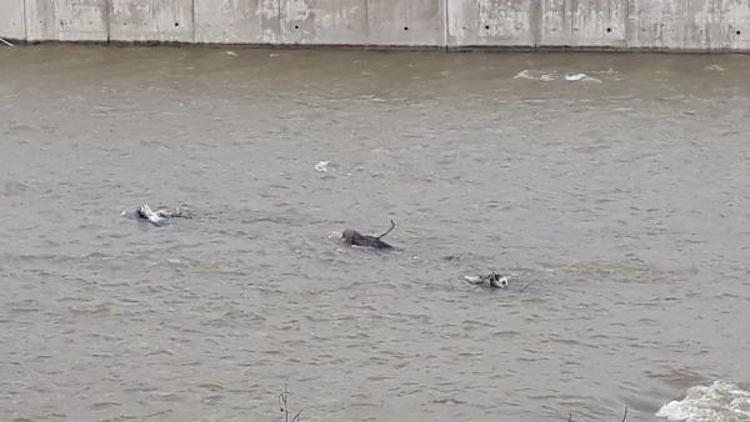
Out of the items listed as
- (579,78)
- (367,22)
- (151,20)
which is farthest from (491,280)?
(151,20)

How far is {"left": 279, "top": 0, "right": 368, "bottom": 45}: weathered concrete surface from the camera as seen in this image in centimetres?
2434

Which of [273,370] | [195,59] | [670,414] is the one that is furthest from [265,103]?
[670,414]

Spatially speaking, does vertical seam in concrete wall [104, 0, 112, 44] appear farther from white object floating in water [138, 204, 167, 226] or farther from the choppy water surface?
white object floating in water [138, 204, 167, 226]

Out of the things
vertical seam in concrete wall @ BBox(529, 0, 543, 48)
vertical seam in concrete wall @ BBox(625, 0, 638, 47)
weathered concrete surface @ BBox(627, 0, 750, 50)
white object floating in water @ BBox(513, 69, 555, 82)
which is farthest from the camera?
vertical seam in concrete wall @ BBox(529, 0, 543, 48)

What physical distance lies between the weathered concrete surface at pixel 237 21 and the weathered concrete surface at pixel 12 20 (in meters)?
3.22

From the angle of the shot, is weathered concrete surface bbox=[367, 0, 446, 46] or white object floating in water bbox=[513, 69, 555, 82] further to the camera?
weathered concrete surface bbox=[367, 0, 446, 46]

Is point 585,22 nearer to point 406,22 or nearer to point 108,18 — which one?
point 406,22

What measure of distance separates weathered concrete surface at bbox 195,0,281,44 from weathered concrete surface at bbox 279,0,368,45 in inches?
7.8

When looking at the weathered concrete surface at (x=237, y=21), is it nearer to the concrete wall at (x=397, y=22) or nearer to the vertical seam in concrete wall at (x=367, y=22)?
the concrete wall at (x=397, y=22)

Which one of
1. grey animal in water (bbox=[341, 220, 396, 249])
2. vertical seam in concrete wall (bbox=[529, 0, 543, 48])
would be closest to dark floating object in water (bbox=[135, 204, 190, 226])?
grey animal in water (bbox=[341, 220, 396, 249])

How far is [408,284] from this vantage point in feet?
44.4

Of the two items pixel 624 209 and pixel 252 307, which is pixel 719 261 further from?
pixel 252 307

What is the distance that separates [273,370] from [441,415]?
158 centimetres

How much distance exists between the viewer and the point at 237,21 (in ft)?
80.9
